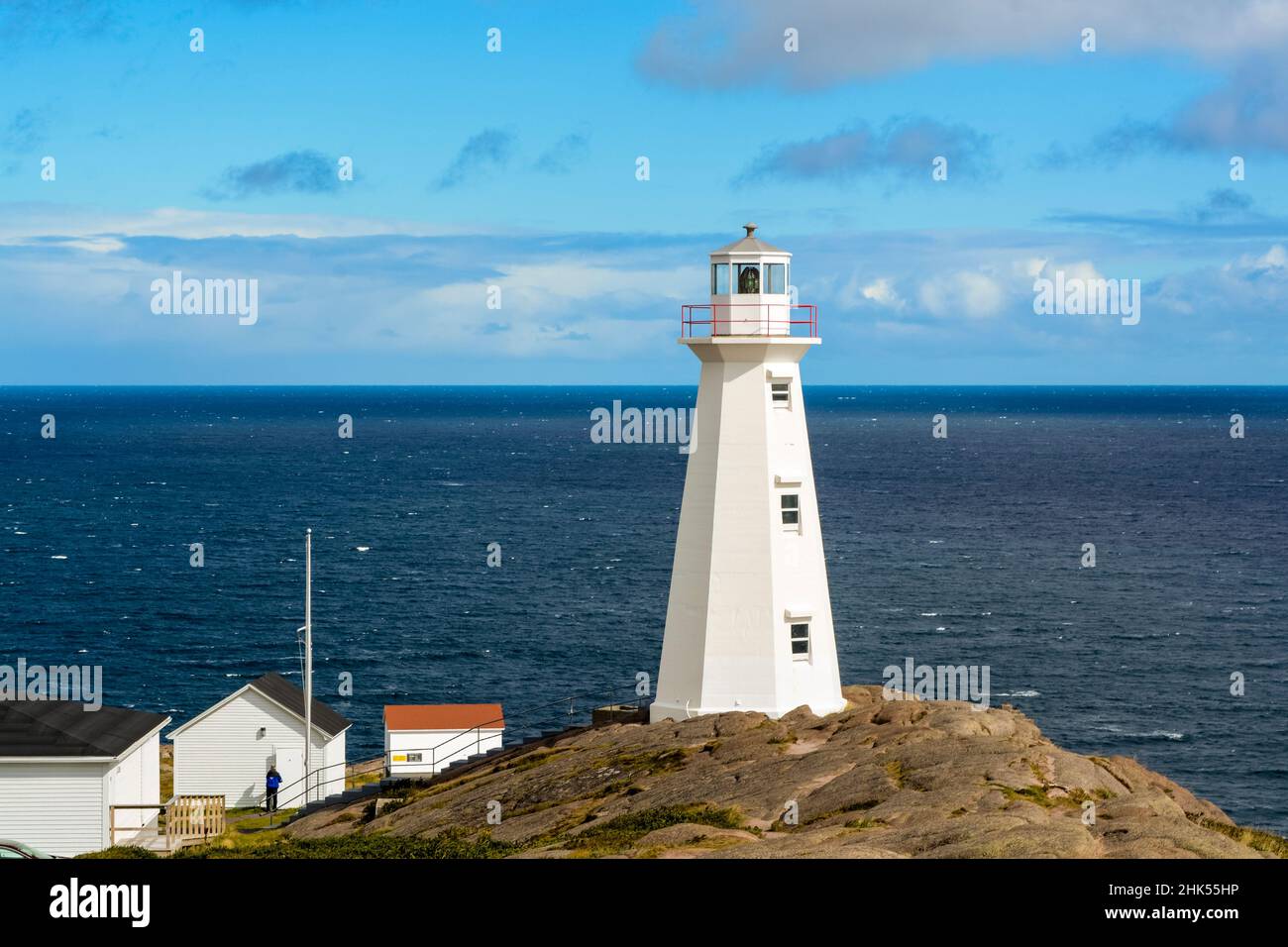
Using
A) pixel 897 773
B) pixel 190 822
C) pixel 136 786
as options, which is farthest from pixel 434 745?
pixel 897 773

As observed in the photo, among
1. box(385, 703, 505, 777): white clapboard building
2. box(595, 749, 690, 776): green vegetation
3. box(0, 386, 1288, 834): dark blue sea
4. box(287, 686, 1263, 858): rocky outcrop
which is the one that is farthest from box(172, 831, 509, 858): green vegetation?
box(0, 386, 1288, 834): dark blue sea

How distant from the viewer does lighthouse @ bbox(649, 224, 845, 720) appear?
3203 cm

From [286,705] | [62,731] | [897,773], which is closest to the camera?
[897,773]

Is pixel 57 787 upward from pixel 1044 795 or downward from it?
downward

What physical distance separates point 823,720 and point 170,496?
130576 mm

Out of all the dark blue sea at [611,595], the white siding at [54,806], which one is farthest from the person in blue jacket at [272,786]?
the dark blue sea at [611,595]

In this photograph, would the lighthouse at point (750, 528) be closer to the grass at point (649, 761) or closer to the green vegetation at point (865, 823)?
the grass at point (649, 761)

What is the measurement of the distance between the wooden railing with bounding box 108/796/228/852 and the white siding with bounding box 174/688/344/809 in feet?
28.0

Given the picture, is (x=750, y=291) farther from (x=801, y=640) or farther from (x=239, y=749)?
(x=239, y=749)

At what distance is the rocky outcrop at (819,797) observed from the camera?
66.7ft

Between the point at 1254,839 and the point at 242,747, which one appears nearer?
the point at 1254,839

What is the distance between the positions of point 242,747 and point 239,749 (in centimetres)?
11

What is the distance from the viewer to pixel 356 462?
647ft

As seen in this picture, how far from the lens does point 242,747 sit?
44938 mm
